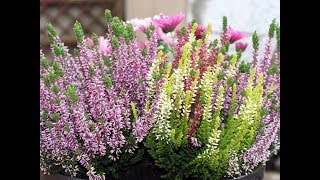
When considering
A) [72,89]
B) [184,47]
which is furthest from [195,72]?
[72,89]

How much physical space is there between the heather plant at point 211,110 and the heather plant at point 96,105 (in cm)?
2

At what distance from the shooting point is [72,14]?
5.48 feet

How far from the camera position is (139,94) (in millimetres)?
601

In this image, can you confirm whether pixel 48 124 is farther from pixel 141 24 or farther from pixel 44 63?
pixel 141 24

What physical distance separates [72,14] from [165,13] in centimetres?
72

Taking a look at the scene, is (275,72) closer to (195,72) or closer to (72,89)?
(195,72)

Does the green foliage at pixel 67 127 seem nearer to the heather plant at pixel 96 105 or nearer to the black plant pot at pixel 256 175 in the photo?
the heather plant at pixel 96 105

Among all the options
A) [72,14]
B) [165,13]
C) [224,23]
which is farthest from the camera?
[72,14]

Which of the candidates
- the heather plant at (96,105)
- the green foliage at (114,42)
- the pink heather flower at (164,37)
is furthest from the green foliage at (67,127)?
the pink heather flower at (164,37)

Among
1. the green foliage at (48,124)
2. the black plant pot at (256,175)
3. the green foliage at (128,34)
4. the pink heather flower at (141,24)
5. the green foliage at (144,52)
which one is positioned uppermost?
the pink heather flower at (141,24)

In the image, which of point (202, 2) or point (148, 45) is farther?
point (202, 2)

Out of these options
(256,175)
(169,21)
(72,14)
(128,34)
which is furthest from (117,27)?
(72,14)

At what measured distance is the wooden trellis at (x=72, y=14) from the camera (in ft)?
2.18
